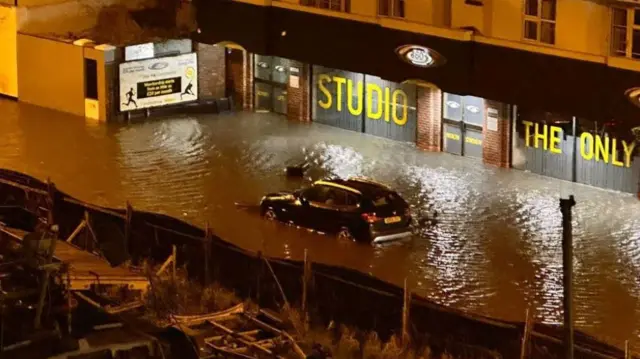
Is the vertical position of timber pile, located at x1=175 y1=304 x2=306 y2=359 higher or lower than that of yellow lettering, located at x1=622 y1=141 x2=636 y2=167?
higher

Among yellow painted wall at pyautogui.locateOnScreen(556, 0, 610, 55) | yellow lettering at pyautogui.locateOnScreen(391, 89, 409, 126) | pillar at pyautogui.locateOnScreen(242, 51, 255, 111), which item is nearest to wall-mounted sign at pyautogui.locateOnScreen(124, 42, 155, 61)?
pillar at pyautogui.locateOnScreen(242, 51, 255, 111)

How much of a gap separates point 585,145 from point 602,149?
0.56 metres

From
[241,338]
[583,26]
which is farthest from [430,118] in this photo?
[241,338]

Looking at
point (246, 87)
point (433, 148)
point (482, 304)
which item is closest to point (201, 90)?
point (246, 87)

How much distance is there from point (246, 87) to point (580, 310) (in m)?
21.0

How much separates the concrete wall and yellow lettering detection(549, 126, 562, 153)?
50.5 ft

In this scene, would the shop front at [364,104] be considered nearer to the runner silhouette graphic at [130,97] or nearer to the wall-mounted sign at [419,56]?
the wall-mounted sign at [419,56]

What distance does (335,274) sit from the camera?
2312 cm

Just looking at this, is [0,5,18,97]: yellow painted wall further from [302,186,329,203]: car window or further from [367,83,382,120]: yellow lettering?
[302,186,329,203]: car window

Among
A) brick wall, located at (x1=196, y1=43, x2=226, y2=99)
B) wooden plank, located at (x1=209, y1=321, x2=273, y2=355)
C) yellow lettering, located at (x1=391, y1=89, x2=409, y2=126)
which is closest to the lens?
wooden plank, located at (x1=209, y1=321, x2=273, y2=355)

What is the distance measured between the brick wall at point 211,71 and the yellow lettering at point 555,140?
42.0 ft

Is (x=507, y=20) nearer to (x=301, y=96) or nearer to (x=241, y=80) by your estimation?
(x=301, y=96)

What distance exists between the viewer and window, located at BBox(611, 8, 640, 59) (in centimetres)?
3256

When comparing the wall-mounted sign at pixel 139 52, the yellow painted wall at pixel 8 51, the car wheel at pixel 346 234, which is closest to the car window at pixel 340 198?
the car wheel at pixel 346 234
